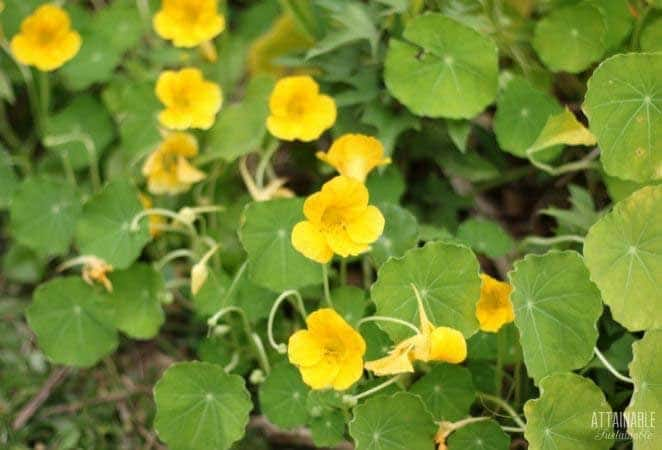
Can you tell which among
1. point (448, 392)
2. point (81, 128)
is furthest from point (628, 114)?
point (81, 128)

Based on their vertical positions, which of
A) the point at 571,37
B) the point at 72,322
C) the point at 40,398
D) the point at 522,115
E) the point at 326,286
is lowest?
the point at 40,398

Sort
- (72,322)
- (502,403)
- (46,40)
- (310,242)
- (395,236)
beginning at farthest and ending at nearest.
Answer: (46,40), (72,322), (395,236), (502,403), (310,242)

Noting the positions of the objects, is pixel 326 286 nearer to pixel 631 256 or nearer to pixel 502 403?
pixel 502 403

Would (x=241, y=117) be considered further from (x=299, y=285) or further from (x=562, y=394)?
(x=562, y=394)

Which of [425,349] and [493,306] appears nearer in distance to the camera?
[425,349]

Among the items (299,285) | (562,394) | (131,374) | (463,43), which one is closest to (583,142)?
(463,43)

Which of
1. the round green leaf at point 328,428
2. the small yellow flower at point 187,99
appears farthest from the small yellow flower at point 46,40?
the round green leaf at point 328,428
